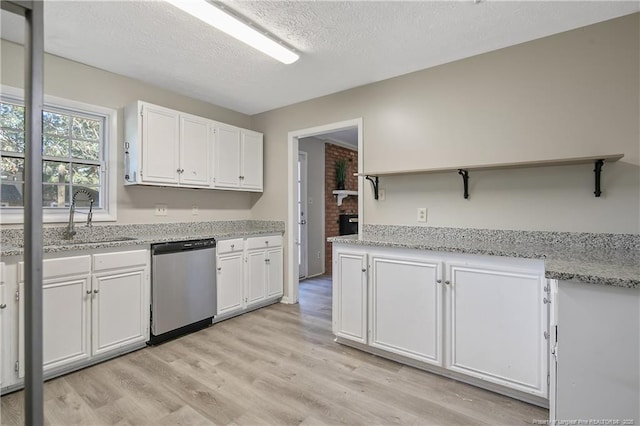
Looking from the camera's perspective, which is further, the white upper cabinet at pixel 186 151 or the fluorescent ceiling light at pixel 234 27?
the white upper cabinet at pixel 186 151

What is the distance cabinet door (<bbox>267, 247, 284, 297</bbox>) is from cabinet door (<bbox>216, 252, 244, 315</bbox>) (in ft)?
1.32

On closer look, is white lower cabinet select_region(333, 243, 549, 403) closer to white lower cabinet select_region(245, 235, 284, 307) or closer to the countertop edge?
the countertop edge

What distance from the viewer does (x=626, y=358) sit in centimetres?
121

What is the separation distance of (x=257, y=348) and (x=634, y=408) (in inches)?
90.8

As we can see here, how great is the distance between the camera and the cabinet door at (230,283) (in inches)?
128

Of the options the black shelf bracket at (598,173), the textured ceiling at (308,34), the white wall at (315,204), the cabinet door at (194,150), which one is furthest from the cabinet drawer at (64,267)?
the black shelf bracket at (598,173)

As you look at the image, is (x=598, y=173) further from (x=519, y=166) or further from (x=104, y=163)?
(x=104, y=163)

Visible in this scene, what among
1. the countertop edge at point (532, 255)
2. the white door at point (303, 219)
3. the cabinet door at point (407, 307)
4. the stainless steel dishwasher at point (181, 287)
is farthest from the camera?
the white door at point (303, 219)

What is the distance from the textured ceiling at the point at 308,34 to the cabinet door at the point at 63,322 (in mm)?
1816

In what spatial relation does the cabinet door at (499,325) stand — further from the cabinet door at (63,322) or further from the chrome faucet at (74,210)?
the chrome faucet at (74,210)

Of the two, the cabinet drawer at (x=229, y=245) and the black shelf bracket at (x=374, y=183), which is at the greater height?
the black shelf bracket at (x=374, y=183)

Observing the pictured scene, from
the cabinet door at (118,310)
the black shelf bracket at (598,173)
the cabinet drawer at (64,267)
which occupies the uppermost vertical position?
the black shelf bracket at (598,173)

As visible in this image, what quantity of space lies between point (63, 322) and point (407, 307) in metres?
2.46

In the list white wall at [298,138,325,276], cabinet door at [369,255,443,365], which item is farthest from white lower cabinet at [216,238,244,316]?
white wall at [298,138,325,276]
